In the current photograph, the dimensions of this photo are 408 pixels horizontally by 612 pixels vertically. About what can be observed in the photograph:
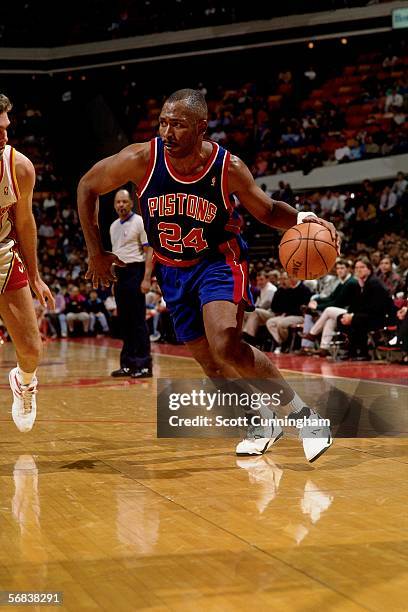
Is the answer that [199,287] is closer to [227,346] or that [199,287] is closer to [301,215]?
[227,346]

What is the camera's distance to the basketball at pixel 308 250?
14.8 feet

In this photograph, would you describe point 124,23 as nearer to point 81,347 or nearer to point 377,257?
point 81,347

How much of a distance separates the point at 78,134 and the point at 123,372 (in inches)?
732

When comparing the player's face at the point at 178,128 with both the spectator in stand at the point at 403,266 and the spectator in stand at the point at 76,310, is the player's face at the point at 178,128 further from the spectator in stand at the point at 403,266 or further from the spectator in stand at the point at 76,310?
the spectator in stand at the point at 76,310

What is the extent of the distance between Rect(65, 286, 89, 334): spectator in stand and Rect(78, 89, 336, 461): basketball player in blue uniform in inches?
591

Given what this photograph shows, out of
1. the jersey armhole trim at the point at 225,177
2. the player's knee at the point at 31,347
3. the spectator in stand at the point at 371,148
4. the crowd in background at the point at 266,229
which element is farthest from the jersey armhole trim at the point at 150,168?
the spectator in stand at the point at 371,148

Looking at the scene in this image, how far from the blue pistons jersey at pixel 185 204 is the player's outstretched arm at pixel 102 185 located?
0.06 metres

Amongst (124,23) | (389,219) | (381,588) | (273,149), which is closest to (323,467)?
(381,588)

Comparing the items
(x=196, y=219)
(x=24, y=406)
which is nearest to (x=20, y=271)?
(x=24, y=406)

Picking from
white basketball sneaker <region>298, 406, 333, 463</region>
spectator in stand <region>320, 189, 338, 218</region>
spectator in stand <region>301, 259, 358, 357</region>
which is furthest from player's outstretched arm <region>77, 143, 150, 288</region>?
spectator in stand <region>320, 189, 338, 218</region>

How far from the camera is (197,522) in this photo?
318 centimetres

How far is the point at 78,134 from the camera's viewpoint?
26531mm

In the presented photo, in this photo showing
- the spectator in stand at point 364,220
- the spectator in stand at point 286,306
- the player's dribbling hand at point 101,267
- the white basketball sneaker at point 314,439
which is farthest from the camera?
the spectator in stand at point 364,220

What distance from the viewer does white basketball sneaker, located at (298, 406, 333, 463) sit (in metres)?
4.34
